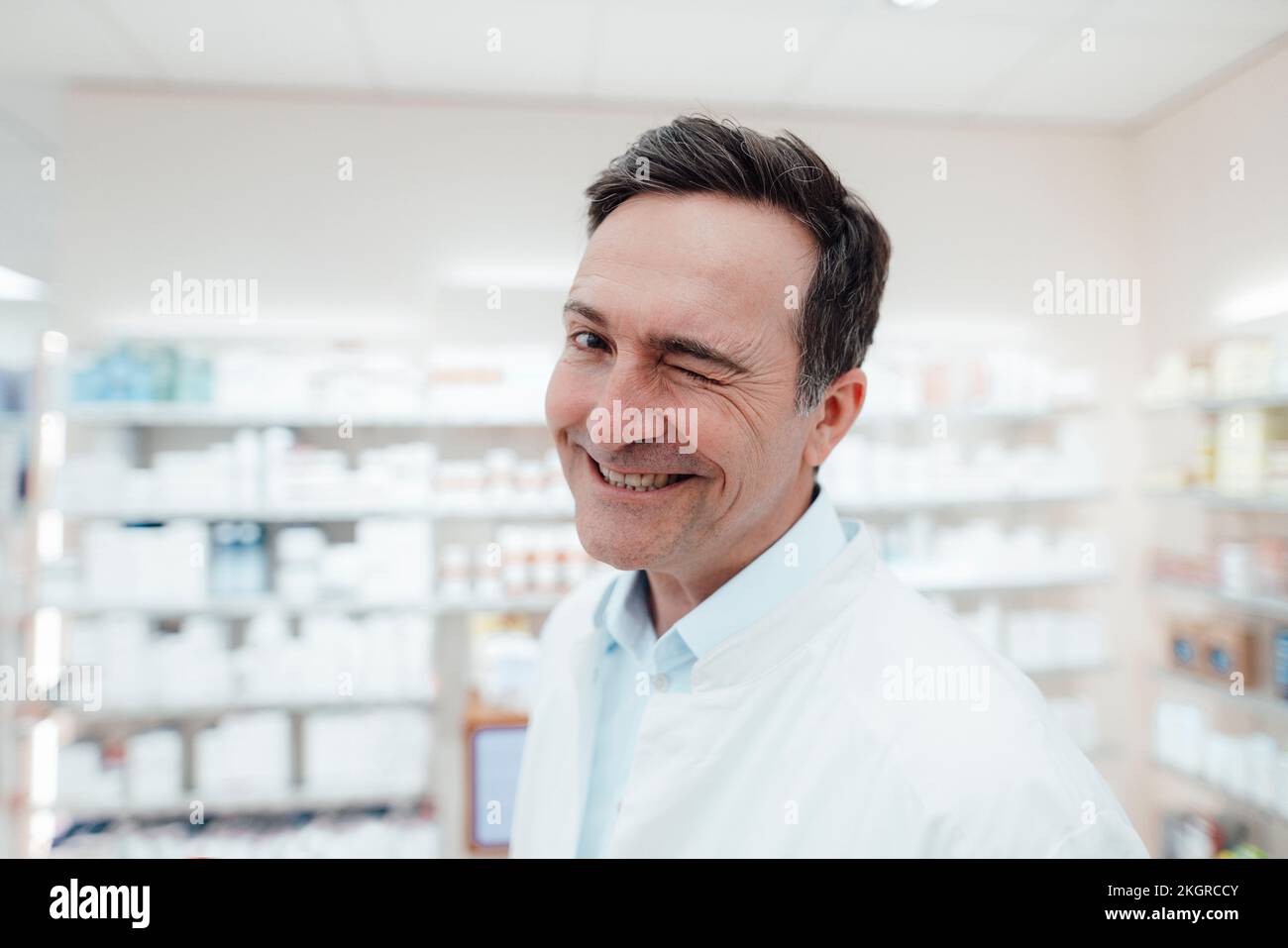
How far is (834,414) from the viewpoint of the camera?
82cm

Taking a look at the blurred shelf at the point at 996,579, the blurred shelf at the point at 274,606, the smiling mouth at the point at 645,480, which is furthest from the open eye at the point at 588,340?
the blurred shelf at the point at 996,579

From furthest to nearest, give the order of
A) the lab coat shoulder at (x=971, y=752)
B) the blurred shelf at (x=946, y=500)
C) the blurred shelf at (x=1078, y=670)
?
the blurred shelf at (x=1078, y=670) < the blurred shelf at (x=946, y=500) < the lab coat shoulder at (x=971, y=752)

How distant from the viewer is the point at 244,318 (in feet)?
8.68

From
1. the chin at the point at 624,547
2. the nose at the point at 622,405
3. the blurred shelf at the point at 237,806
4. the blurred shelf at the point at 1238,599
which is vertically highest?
the nose at the point at 622,405

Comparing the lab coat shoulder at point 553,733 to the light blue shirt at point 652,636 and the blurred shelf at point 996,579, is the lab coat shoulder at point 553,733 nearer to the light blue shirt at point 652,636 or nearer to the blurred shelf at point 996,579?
the light blue shirt at point 652,636

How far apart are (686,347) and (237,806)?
9.15ft

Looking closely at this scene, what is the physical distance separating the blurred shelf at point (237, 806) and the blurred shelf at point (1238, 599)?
9.82ft

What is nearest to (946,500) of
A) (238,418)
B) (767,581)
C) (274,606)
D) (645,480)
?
(767,581)

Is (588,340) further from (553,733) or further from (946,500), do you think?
(946,500)

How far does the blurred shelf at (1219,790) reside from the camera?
226 cm
